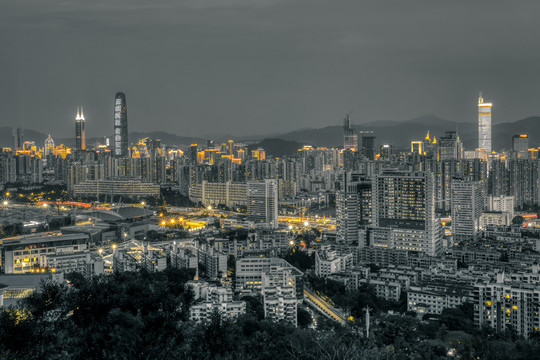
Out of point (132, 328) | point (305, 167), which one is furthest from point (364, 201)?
point (305, 167)

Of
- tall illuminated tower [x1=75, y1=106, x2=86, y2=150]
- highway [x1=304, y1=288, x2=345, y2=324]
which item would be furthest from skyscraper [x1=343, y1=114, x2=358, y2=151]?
highway [x1=304, y1=288, x2=345, y2=324]

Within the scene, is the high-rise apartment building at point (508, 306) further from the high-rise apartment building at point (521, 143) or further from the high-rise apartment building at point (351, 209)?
the high-rise apartment building at point (521, 143)

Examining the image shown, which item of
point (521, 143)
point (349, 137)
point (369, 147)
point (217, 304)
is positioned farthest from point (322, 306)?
point (349, 137)

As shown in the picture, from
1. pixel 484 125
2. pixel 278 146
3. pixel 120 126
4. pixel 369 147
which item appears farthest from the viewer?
pixel 278 146

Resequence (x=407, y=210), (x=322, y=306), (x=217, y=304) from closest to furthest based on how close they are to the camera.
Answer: (x=217, y=304) < (x=322, y=306) < (x=407, y=210)

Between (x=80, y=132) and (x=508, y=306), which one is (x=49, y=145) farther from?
(x=508, y=306)

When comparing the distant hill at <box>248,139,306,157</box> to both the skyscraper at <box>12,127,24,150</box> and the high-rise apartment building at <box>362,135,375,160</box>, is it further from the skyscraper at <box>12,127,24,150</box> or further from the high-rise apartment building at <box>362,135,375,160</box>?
the skyscraper at <box>12,127,24,150</box>

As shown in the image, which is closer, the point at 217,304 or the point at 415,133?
the point at 217,304
